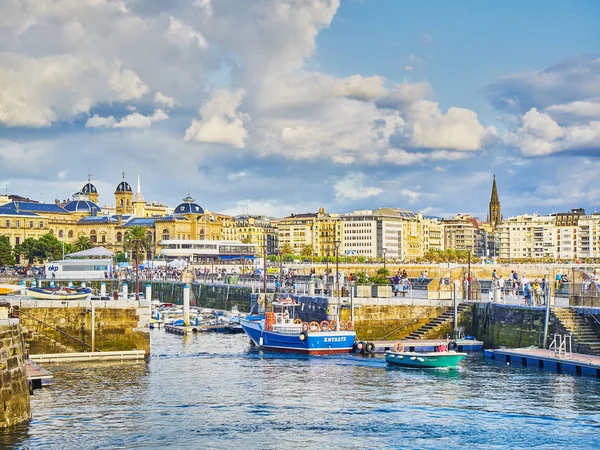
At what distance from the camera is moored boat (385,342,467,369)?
4259 centimetres

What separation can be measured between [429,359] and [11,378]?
22582 millimetres

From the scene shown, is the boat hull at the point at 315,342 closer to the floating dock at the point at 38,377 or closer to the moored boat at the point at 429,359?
the moored boat at the point at 429,359

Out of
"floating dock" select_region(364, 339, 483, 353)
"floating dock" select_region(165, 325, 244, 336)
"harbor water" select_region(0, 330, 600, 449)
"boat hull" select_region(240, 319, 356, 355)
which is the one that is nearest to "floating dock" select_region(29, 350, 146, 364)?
"harbor water" select_region(0, 330, 600, 449)

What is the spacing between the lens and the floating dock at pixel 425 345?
47969mm

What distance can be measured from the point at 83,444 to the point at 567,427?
15901 mm

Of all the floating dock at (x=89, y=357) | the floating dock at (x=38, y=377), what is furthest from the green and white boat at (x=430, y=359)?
the floating dock at (x=38, y=377)

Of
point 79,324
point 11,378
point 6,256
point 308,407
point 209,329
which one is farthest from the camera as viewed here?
point 6,256

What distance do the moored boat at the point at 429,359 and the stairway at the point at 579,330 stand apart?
5.50 metres

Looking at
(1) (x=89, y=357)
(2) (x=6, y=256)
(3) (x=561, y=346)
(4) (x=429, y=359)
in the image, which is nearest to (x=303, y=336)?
(4) (x=429, y=359)

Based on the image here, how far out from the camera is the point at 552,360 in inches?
1618

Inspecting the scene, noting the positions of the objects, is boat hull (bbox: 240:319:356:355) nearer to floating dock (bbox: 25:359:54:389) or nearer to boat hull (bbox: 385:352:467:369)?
boat hull (bbox: 385:352:467:369)

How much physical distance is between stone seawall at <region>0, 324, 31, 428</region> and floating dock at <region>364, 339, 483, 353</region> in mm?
25180

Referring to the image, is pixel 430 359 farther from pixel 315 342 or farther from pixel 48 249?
pixel 48 249

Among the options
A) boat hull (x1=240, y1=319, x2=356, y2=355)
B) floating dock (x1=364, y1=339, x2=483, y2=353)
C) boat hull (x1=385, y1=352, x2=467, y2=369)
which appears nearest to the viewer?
boat hull (x1=385, y1=352, x2=467, y2=369)
